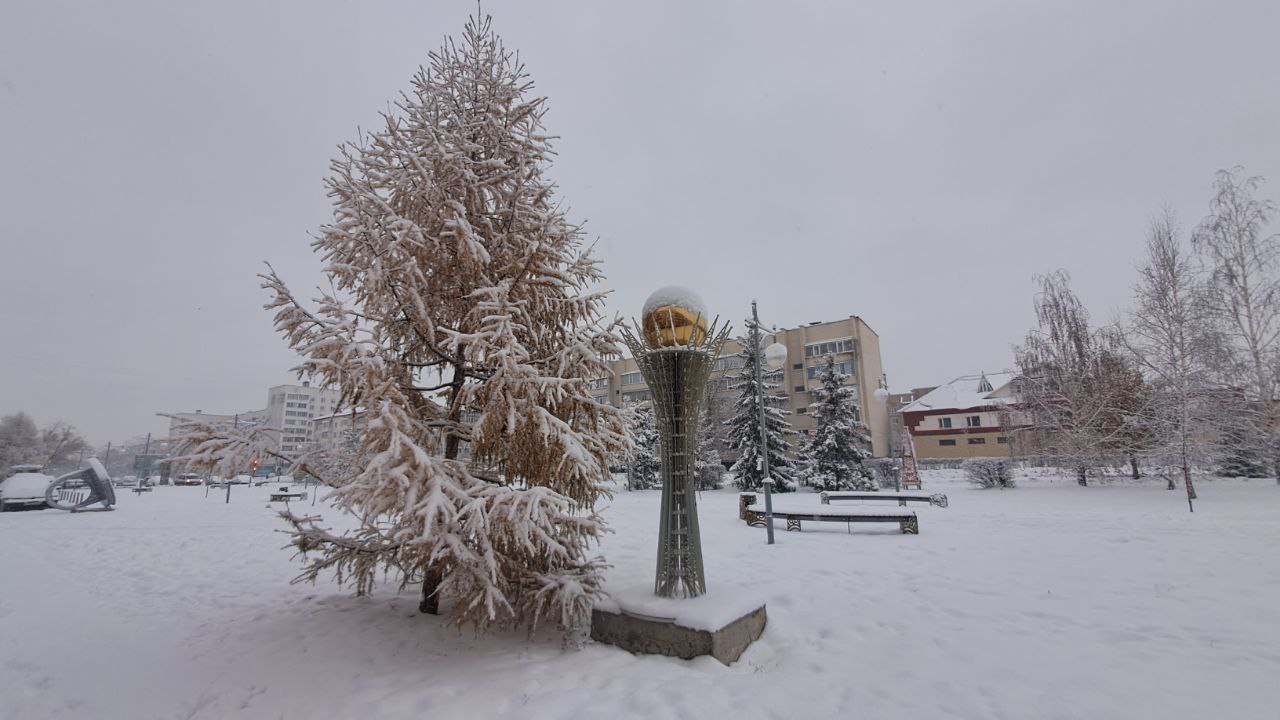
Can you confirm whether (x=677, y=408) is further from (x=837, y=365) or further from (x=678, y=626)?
(x=837, y=365)

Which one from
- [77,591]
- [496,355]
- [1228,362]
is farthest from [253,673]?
[1228,362]

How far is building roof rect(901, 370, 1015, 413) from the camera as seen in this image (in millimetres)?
40438

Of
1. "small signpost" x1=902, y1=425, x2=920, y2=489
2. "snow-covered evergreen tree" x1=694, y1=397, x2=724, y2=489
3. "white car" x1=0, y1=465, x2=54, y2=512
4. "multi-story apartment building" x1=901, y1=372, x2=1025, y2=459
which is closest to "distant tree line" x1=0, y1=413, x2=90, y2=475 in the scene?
"white car" x1=0, y1=465, x2=54, y2=512

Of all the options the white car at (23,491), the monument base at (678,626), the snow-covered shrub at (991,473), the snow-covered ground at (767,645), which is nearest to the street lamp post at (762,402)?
the snow-covered ground at (767,645)

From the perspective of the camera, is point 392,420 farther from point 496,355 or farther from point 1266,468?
point 1266,468

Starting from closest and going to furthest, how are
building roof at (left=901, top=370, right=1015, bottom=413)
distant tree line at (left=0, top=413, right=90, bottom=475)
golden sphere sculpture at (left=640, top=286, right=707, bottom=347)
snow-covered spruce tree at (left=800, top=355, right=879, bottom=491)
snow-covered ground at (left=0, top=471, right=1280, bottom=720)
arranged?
1. snow-covered ground at (left=0, top=471, right=1280, bottom=720)
2. golden sphere sculpture at (left=640, top=286, right=707, bottom=347)
3. snow-covered spruce tree at (left=800, top=355, right=879, bottom=491)
4. distant tree line at (left=0, top=413, right=90, bottom=475)
5. building roof at (left=901, top=370, right=1015, bottom=413)

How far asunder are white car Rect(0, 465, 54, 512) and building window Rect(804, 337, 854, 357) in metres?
43.5

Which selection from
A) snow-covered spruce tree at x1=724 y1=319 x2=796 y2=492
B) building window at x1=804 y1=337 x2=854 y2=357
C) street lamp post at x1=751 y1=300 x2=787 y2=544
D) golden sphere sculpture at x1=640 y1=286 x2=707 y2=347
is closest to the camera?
golden sphere sculpture at x1=640 y1=286 x2=707 y2=347

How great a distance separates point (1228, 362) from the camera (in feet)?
48.1

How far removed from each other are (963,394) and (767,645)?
46171 millimetres

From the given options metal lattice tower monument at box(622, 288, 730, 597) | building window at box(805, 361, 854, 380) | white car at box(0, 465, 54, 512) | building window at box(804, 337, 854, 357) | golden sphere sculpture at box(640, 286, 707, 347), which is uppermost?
building window at box(804, 337, 854, 357)

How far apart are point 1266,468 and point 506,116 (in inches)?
1083

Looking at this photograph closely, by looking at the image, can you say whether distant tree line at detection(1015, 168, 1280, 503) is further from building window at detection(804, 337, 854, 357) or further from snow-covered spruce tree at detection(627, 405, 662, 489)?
building window at detection(804, 337, 854, 357)

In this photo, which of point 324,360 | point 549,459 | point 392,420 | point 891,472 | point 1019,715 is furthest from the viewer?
point 891,472
